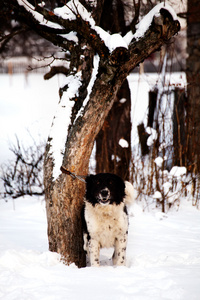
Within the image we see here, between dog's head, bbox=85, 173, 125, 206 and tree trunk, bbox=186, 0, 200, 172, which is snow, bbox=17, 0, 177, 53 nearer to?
dog's head, bbox=85, 173, 125, 206

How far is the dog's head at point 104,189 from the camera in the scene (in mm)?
4191

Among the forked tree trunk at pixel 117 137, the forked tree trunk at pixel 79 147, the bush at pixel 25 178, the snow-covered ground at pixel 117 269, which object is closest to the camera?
the snow-covered ground at pixel 117 269

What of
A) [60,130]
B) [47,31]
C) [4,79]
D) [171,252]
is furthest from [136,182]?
[4,79]

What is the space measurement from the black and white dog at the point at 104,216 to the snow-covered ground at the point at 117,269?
0.26 metres

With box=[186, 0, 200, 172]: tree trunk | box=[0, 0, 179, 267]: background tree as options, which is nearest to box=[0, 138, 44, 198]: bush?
box=[186, 0, 200, 172]: tree trunk

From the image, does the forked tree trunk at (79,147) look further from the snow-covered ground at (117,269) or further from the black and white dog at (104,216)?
the snow-covered ground at (117,269)

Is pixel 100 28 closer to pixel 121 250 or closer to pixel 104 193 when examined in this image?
pixel 104 193

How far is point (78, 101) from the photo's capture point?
4.72 meters

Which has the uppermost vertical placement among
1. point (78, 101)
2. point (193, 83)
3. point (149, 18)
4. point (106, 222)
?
point (149, 18)

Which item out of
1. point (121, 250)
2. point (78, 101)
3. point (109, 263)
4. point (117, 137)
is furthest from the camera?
point (117, 137)

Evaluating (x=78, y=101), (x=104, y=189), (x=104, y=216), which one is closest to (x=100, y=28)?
(x=78, y=101)

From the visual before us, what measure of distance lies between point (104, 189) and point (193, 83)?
404 centimetres

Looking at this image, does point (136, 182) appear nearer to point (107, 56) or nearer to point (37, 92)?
point (107, 56)

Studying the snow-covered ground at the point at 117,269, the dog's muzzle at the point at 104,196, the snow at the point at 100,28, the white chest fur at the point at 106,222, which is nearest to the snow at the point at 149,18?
the snow at the point at 100,28
